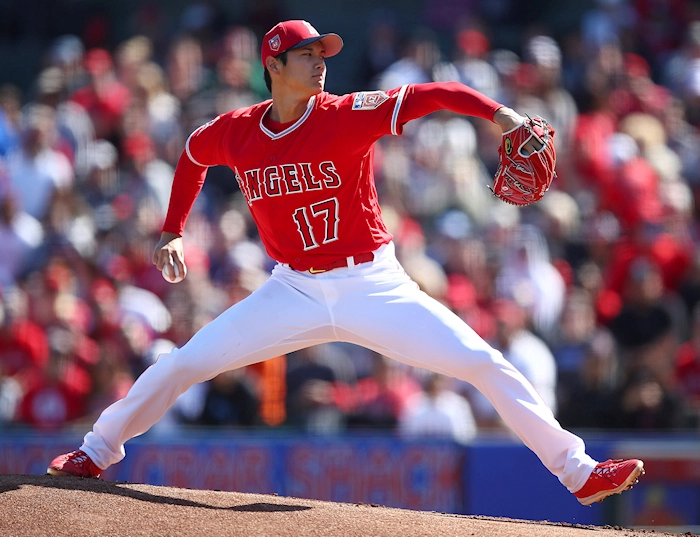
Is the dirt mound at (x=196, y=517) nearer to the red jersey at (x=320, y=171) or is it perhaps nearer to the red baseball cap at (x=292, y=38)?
the red jersey at (x=320, y=171)

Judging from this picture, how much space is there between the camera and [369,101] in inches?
181

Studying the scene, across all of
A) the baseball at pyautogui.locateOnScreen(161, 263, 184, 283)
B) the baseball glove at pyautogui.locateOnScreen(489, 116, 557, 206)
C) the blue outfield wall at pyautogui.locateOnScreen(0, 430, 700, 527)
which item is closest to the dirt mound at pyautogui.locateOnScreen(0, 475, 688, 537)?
the baseball at pyautogui.locateOnScreen(161, 263, 184, 283)

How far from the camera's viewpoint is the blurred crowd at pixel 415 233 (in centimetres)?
791

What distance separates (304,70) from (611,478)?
214 cm

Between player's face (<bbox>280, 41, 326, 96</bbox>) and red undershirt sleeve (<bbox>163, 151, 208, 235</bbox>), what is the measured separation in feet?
2.05

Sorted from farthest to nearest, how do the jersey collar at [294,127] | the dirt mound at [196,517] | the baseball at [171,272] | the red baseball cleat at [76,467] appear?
1. the red baseball cleat at [76,467]
2. the baseball at [171,272]
3. the jersey collar at [294,127]
4. the dirt mound at [196,517]

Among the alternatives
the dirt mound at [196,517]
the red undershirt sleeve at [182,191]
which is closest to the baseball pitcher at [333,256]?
the red undershirt sleeve at [182,191]

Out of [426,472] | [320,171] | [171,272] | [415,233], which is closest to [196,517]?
[171,272]

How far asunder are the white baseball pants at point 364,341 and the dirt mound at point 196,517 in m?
0.33

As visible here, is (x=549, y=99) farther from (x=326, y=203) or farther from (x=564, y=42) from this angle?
(x=326, y=203)

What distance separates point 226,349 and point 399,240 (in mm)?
4362

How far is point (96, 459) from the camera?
5.03m

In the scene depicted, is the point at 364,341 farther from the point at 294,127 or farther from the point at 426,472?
the point at 426,472

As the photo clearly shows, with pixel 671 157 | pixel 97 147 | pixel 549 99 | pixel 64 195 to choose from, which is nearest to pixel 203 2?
A: pixel 97 147
